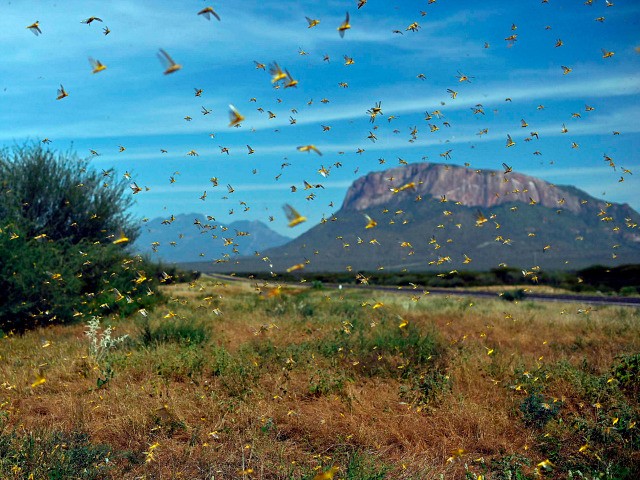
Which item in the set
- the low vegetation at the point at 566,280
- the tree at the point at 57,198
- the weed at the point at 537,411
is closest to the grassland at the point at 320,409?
the weed at the point at 537,411

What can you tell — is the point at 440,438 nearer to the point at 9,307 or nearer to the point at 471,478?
the point at 471,478

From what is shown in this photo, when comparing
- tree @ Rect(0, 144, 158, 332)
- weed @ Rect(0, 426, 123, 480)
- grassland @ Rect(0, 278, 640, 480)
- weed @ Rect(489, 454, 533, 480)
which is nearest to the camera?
weed @ Rect(0, 426, 123, 480)

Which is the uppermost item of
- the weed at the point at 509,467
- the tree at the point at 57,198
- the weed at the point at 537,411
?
the tree at the point at 57,198

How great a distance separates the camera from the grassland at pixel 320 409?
23.6 feet

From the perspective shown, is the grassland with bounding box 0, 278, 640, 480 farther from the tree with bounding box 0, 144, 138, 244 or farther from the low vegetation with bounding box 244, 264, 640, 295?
the low vegetation with bounding box 244, 264, 640, 295

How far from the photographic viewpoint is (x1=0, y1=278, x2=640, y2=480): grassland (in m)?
7.20

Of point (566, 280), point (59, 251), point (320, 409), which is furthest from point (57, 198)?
point (566, 280)

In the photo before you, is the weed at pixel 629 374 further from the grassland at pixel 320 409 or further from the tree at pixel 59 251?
the tree at pixel 59 251

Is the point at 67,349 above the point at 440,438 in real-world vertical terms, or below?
above

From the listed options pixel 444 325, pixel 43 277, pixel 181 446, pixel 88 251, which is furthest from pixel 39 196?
pixel 181 446

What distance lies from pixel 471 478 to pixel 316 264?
17665 cm

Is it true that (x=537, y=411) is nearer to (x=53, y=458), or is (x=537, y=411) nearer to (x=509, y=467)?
(x=509, y=467)

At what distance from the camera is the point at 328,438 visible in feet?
27.0

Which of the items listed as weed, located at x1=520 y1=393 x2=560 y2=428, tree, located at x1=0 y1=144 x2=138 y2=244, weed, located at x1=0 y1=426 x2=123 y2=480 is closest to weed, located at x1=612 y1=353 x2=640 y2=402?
weed, located at x1=520 y1=393 x2=560 y2=428
